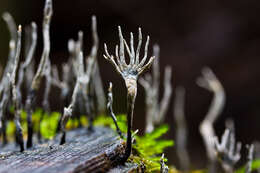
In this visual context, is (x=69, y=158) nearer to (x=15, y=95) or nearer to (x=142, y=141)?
(x=15, y=95)

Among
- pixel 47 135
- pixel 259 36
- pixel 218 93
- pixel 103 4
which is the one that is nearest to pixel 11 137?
pixel 47 135

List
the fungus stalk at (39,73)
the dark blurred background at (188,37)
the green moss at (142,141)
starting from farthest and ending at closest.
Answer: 1. the dark blurred background at (188,37)
2. the fungus stalk at (39,73)
3. the green moss at (142,141)

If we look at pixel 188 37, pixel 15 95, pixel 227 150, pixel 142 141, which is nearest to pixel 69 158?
pixel 15 95

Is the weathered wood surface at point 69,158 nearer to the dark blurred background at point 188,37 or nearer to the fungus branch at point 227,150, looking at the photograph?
the fungus branch at point 227,150

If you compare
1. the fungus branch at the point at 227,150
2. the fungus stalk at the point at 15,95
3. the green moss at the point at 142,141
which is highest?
the fungus stalk at the point at 15,95

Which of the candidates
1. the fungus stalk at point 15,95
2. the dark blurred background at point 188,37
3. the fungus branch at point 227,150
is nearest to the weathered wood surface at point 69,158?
the fungus stalk at point 15,95

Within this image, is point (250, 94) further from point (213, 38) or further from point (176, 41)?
point (176, 41)
